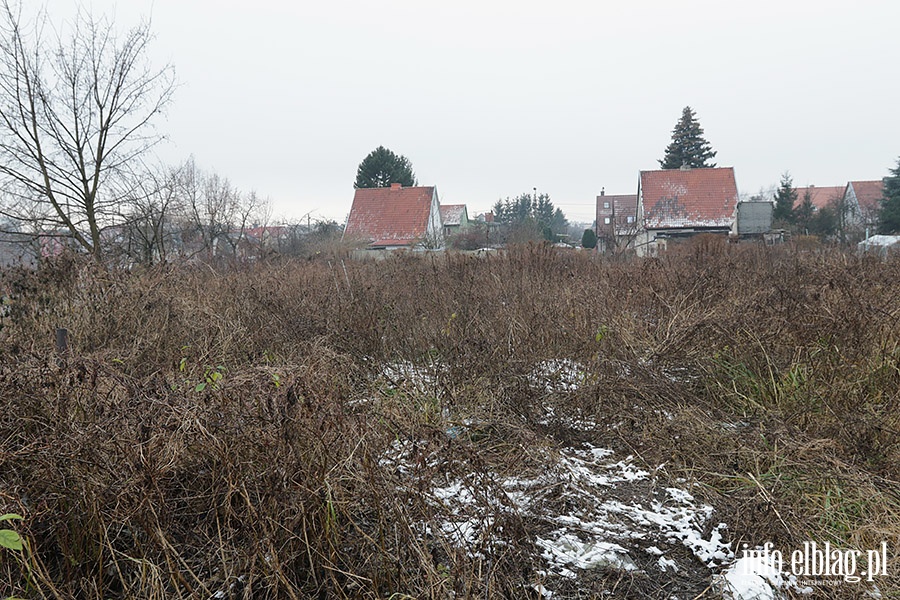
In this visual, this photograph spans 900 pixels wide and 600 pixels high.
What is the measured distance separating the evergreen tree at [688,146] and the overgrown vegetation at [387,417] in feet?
117

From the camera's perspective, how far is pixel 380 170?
33312mm

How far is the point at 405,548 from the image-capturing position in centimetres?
237

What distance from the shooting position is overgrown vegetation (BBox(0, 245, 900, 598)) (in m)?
2.25

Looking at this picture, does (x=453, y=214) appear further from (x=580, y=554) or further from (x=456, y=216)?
(x=580, y=554)

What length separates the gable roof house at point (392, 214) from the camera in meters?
27.8

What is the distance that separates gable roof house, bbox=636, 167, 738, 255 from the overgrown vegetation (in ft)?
61.2

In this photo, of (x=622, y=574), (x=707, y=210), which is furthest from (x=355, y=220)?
(x=622, y=574)

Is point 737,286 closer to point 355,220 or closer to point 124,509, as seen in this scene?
point 124,509

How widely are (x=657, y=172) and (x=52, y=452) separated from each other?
28746mm

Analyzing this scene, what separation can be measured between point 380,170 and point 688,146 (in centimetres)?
2344

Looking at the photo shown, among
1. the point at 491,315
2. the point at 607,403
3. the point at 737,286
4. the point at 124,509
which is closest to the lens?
the point at 124,509

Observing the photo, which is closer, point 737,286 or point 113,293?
point 113,293

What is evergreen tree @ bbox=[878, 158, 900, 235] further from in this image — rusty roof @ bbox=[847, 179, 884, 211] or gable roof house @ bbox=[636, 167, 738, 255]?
rusty roof @ bbox=[847, 179, 884, 211]

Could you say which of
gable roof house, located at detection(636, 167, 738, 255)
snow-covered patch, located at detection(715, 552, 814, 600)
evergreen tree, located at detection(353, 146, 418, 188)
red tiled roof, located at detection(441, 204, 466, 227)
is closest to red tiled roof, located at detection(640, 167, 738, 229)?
gable roof house, located at detection(636, 167, 738, 255)
